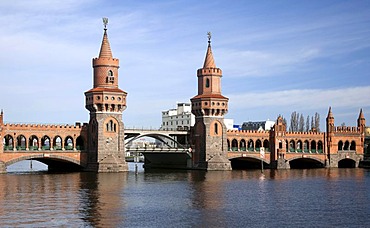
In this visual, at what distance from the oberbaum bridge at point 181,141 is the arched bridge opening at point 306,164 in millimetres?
227

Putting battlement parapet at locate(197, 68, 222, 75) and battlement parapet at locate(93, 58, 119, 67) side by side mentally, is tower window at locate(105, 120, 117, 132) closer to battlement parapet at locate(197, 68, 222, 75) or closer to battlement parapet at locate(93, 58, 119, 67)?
battlement parapet at locate(93, 58, 119, 67)

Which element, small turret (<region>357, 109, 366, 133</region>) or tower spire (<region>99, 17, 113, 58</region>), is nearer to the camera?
tower spire (<region>99, 17, 113, 58</region>)

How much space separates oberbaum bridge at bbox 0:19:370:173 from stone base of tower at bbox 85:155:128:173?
0.17 meters

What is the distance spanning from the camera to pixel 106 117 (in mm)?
96000

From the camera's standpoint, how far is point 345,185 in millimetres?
72250

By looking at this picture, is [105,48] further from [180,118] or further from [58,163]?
[180,118]

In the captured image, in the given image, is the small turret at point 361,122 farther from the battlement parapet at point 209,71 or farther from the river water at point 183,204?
the river water at point 183,204

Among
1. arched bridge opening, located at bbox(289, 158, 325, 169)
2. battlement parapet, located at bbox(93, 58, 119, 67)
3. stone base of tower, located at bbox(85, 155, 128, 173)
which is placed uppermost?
battlement parapet, located at bbox(93, 58, 119, 67)

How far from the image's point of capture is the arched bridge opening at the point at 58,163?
91.8 m

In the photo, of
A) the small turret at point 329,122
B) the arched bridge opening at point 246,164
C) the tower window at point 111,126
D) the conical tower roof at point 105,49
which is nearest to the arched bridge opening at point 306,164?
the small turret at point 329,122

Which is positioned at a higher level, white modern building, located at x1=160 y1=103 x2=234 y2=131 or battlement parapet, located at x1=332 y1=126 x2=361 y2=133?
white modern building, located at x1=160 y1=103 x2=234 y2=131

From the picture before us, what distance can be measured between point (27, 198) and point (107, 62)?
4633cm

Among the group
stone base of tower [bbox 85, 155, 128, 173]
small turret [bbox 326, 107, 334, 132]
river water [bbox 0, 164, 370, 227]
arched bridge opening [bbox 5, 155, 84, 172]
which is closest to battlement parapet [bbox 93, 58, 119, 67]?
stone base of tower [bbox 85, 155, 128, 173]

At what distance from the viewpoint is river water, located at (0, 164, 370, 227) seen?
138 feet
